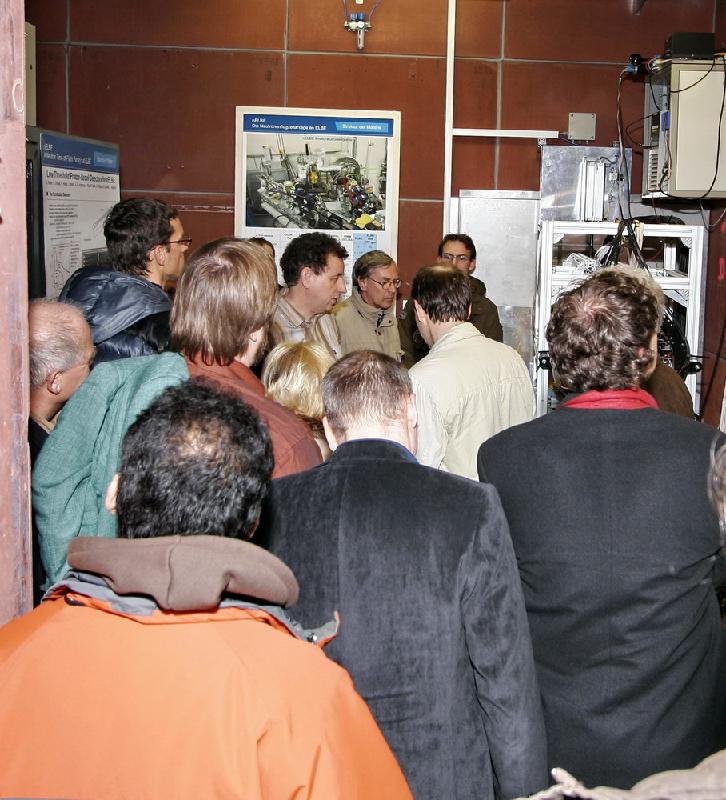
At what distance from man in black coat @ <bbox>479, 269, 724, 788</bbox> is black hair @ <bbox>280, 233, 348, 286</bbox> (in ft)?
7.39

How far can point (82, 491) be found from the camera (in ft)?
7.27

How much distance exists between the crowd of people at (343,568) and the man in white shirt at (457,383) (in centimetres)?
2

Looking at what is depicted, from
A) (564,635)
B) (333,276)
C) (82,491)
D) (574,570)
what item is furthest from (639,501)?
(333,276)

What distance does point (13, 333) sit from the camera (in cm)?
161

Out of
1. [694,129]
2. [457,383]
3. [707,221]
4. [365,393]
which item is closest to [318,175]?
[694,129]

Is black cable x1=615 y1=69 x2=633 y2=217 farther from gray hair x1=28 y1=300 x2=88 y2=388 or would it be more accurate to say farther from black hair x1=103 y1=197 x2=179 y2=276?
gray hair x1=28 y1=300 x2=88 y2=388

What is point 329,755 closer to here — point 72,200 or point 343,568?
point 343,568

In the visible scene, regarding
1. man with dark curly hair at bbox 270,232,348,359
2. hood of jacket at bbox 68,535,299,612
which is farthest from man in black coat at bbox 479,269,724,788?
man with dark curly hair at bbox 270,232,348,359

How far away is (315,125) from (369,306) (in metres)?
1.99

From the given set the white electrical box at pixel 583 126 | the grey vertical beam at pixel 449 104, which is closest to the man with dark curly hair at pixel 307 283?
the grey vertical beam at pixel 449 104

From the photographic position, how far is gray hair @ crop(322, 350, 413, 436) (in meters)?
1.80

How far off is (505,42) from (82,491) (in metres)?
5.32

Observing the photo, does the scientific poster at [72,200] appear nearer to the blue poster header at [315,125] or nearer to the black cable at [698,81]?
the blue poster header at [315,125]

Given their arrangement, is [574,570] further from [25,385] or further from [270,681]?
[25,385]
